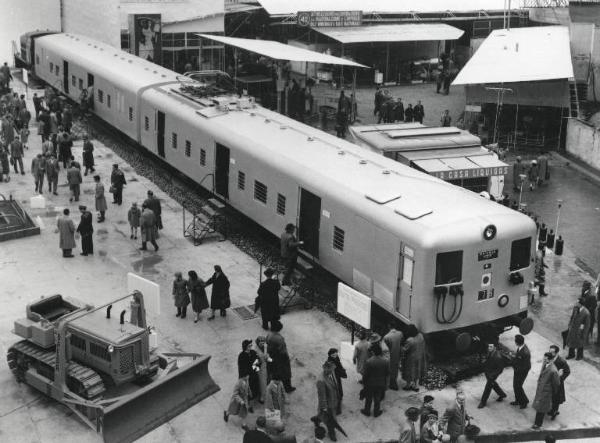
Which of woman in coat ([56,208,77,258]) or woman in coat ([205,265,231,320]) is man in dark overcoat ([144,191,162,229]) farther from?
woman in coat ([205,265,231,320])

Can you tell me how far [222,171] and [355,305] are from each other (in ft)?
28.4

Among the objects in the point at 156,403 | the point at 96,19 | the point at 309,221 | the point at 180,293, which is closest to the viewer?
the point at 156,403

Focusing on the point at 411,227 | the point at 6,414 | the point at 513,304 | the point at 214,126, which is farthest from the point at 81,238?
the point at 513,304

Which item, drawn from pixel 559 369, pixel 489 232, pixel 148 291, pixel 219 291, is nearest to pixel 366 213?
pixel 489 232

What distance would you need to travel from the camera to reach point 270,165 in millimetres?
20031

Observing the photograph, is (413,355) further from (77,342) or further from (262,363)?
(77,342)

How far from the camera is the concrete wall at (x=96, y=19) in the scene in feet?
136

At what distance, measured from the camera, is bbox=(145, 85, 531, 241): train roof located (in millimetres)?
15766

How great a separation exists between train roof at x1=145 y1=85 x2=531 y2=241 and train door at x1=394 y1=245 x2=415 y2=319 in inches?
17.0

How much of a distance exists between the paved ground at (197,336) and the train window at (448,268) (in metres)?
1.92

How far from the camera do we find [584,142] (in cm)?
3203

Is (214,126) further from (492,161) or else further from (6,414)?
(6,414)

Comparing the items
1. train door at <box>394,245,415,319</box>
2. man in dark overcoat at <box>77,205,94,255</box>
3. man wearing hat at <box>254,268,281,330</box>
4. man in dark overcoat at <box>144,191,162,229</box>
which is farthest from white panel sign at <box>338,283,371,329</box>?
man in dark overcoat at <box>77,205,94,255</box>

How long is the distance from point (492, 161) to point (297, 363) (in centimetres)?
1027
